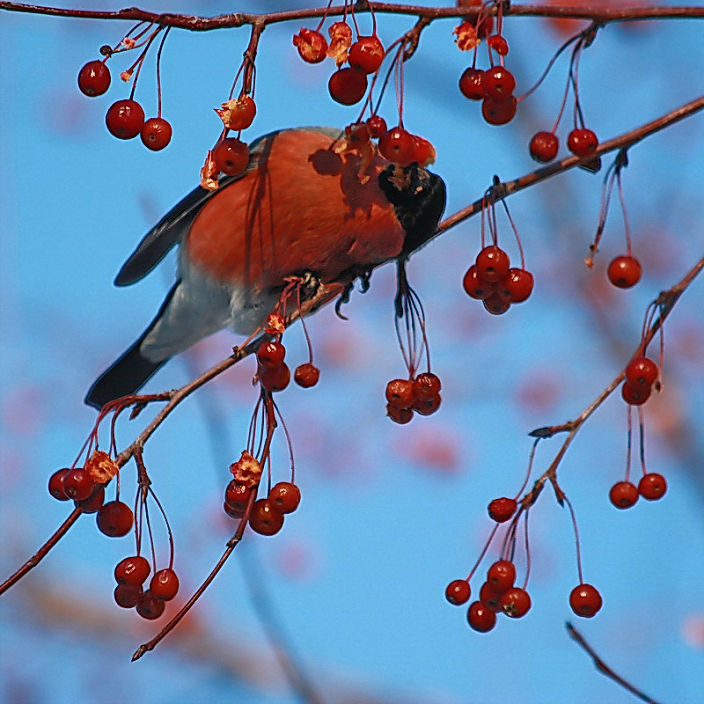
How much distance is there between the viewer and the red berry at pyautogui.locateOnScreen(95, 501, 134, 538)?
1.58m

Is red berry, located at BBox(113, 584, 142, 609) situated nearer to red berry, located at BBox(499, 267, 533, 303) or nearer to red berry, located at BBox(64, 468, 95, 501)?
red berry, located at BBox(64, 468, 95, 501)

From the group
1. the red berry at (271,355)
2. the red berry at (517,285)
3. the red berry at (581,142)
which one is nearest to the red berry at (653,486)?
the red berry at (517,285)

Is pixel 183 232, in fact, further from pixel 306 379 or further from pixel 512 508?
pixel 512 508

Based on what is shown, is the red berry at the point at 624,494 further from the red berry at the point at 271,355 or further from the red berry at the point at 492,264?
the red berry at the point at 271,355

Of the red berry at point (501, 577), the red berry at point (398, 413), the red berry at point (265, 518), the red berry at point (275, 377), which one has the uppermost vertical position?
the red berry at point (398, 413)

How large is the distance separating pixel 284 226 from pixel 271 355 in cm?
83

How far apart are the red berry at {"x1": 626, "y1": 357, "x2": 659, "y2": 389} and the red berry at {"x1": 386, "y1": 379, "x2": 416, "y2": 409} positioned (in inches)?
14.5

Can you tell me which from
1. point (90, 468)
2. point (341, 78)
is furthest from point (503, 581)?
point (341, 78)

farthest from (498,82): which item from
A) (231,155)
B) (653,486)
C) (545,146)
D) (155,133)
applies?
(653,486)

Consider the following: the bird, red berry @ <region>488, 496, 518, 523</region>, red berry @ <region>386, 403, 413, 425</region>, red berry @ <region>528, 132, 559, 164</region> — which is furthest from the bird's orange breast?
red berry @ <region>488, 496, 518, 523</region>

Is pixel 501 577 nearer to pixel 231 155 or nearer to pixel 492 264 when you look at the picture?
pixel 492 264

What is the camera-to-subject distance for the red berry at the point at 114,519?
5.17 ft

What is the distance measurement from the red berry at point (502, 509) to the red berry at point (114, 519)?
1.88ft

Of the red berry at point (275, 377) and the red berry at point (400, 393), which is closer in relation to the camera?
the red berry at point (275, 377)
